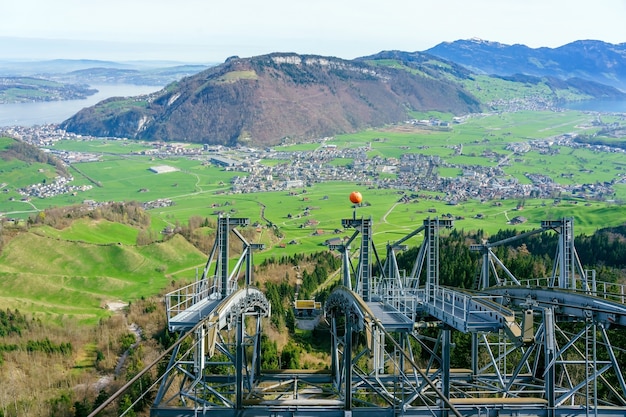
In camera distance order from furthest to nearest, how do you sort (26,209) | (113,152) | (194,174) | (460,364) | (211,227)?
(113,152), (194,174), (26,209), (211,227), (460,364)

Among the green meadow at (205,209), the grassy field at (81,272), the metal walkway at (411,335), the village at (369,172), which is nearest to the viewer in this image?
the metal walkway at (411,335)

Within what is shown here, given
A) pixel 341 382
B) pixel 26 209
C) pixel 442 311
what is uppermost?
pixel 442 311

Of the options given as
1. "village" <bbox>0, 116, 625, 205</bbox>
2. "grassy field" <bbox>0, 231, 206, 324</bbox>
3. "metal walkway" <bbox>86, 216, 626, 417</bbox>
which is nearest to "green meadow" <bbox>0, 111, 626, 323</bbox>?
"grassy field" <bbox>0, 231, 206, 324</bbox>

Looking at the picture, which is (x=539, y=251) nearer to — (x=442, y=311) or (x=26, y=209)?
(x=442, y=311)

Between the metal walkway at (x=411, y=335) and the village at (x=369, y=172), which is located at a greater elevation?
the metal walkway at (x=411, y=335)

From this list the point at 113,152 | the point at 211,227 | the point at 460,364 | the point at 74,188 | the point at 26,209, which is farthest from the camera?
the point at 113,152

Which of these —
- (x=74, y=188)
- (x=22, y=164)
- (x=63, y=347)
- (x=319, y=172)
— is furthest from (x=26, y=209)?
(x=63, y=347)

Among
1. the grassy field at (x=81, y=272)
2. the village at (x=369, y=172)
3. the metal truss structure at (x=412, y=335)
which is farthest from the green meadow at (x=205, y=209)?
the metal truss structure at (x=412, y=335)

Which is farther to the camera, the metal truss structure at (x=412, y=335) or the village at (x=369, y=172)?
the village at (x=369, y=172)

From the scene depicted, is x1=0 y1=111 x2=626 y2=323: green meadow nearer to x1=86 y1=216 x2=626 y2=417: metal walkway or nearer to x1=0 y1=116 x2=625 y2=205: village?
x1=0 y1=116 x2=625 y2=205: village

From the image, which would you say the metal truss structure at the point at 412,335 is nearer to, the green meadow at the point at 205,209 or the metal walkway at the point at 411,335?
the metal walkway at the point at 411,335

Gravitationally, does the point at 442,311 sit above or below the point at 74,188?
above
